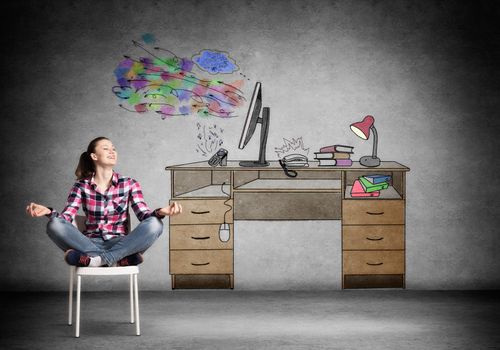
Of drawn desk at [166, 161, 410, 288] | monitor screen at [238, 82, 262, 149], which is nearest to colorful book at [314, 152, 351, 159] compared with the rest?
drawn desk at [166, 161, 410, 288]

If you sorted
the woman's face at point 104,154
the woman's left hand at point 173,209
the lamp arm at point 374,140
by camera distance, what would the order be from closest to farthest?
the woman's left hand at point 173,209 → the woman's face at point 104,154 → the lamp arm at point 374,140

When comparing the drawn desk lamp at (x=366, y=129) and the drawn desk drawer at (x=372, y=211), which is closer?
the drawn desk drawer at (x=372, y=211)

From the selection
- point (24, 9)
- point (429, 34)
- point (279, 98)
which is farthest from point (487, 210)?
point (24, 9)

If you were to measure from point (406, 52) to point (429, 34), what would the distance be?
241 millimetres

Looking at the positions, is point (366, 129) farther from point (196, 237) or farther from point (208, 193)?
point (196, 237)

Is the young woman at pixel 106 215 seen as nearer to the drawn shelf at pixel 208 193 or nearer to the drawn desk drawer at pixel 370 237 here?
the drawn shelf at pixel 208 193

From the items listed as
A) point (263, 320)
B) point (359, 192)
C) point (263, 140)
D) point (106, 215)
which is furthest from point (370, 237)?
point (106, 215)

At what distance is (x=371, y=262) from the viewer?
20.5ft

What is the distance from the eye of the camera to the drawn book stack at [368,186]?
20.6ft

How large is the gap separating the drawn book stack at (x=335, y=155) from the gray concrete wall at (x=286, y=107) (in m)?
0.09

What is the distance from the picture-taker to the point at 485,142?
6430 mm

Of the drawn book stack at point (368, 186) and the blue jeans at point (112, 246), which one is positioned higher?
the drawn book stack at point (368, 186)

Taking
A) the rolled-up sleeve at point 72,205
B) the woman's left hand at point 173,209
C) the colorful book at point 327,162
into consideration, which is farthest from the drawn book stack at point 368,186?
the rolled-up sleeve at point 72,205

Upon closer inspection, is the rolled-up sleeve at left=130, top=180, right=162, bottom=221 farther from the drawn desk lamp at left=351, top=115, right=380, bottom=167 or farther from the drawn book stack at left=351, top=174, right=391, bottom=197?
the drawn desk lamp at left=351, top=115, right=380, bottom=167
